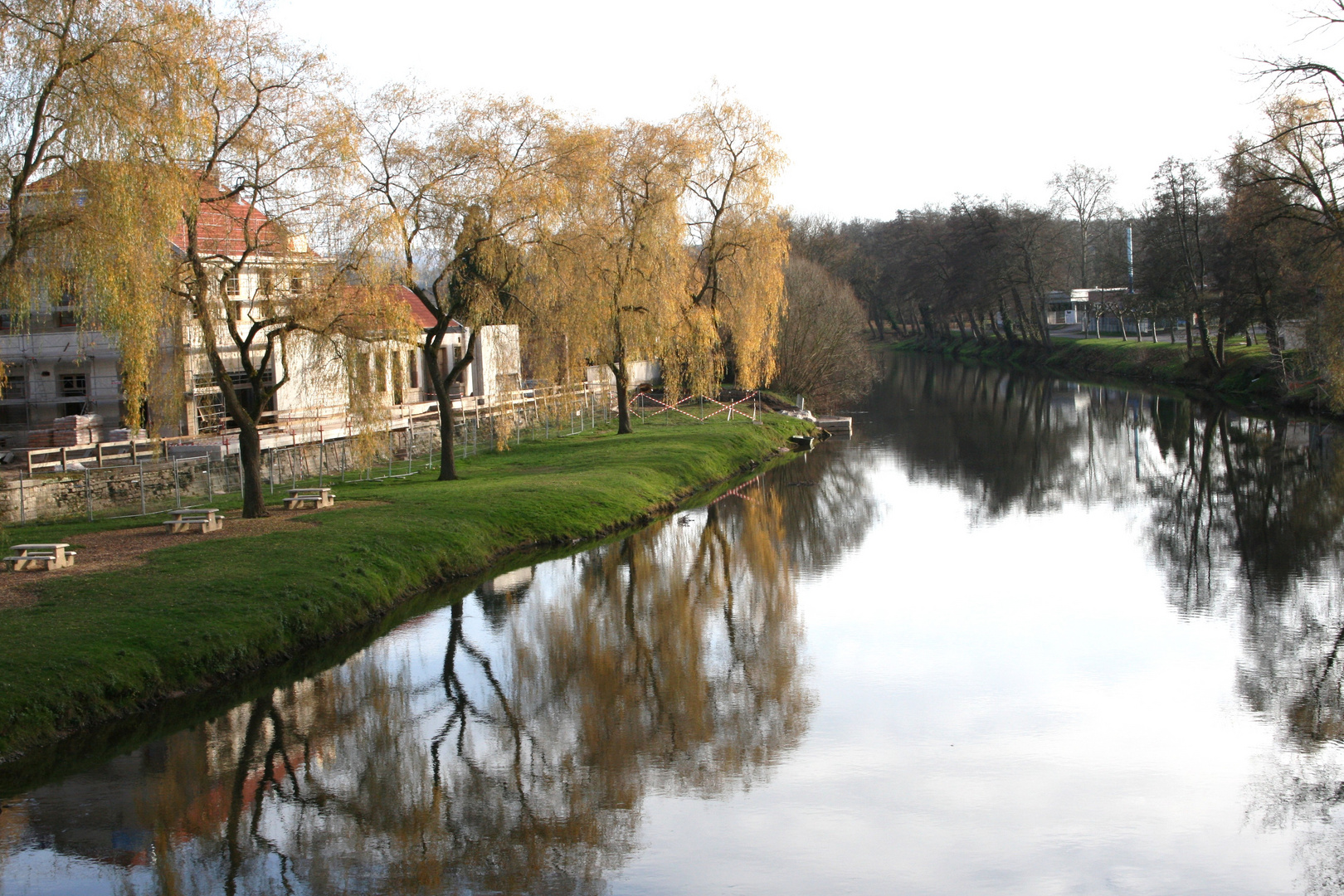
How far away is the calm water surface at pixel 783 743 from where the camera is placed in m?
8.47

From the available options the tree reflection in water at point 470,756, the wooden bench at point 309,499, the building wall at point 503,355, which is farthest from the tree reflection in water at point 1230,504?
the wooden bench at point 309,499

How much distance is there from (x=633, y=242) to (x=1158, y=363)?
36778 mm

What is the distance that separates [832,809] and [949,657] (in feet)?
15.7

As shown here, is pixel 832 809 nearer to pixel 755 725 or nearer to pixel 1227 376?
pixel 755 725

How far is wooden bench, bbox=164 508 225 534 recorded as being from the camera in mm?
17672

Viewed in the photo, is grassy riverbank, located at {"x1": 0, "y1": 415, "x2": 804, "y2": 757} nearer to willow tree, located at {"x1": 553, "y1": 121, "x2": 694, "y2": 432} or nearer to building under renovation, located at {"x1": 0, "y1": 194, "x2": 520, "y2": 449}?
building under renovation, located at {"x1": 0, "y1": 194, "x2": 520, "y2": 449}

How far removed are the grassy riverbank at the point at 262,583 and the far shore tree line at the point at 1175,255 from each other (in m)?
14.6

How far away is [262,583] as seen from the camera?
1459cm

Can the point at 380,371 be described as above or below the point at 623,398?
above

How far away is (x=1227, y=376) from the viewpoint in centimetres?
4738

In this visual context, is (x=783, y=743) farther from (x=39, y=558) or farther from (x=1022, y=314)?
(x=1022, y=314)

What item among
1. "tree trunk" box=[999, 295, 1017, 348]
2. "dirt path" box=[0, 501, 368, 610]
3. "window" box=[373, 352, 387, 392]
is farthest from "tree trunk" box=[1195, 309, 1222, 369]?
"dirt path" box=[0, 501, 368, 610]

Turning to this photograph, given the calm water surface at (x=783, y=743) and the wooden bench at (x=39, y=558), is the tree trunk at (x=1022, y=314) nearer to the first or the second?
the calm water surface at (x=783, y=743)

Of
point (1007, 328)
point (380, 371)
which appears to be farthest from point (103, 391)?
point (1007, 328)
